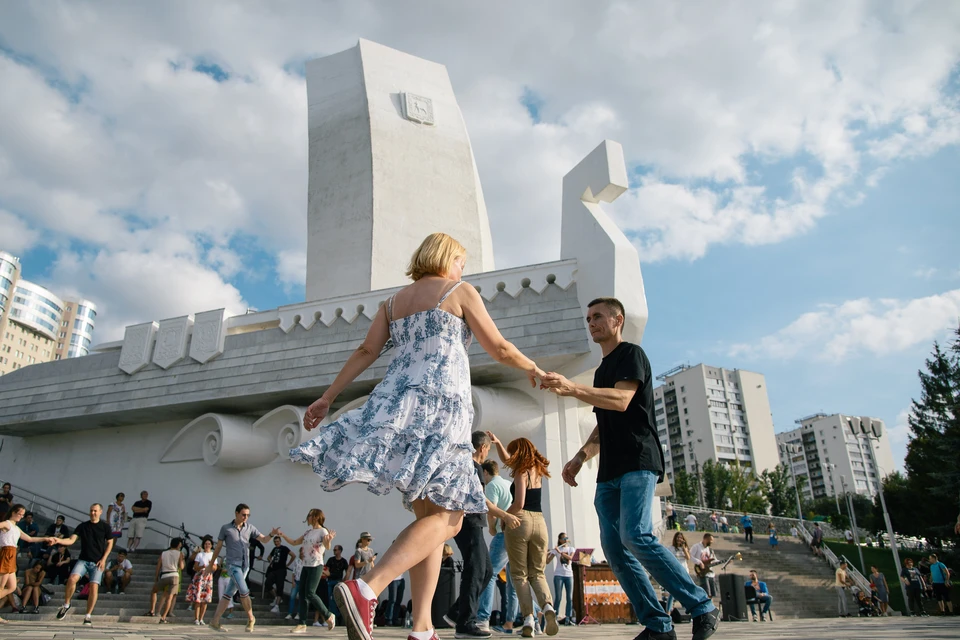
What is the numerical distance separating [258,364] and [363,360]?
11.1m

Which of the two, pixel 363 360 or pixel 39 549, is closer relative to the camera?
pixel 363 360

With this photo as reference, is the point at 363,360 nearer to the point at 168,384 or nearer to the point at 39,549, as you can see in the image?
the point at 39,549

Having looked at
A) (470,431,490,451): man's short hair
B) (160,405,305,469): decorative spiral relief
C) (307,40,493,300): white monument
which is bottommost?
(470,431,490,451): man's short hair

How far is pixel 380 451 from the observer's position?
2.70 m

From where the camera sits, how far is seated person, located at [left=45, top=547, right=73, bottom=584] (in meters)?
10.4

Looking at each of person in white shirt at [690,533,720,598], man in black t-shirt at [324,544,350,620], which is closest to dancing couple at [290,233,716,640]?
man in black t-shirt at [324,544,350,620]

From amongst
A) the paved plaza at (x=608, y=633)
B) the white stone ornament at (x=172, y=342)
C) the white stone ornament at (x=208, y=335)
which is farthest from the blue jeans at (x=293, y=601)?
the white stone ornament at (x=172, y=342)

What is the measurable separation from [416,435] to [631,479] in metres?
1.14

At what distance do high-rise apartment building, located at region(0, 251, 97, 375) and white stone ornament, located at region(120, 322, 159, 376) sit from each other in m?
70.5

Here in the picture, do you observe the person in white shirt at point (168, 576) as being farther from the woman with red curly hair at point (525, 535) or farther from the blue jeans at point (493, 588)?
the woman with red curly hair at point (525, 535)

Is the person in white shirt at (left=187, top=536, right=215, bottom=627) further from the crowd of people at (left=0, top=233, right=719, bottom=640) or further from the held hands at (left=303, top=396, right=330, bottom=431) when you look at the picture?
the crowd of people at (left=0, top=233, right=719, bottom=640)

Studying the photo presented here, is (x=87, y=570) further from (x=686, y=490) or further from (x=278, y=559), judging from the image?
(x=686, y=490)

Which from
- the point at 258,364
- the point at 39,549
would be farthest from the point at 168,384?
the point at 39,549

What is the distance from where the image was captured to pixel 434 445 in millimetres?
2746
